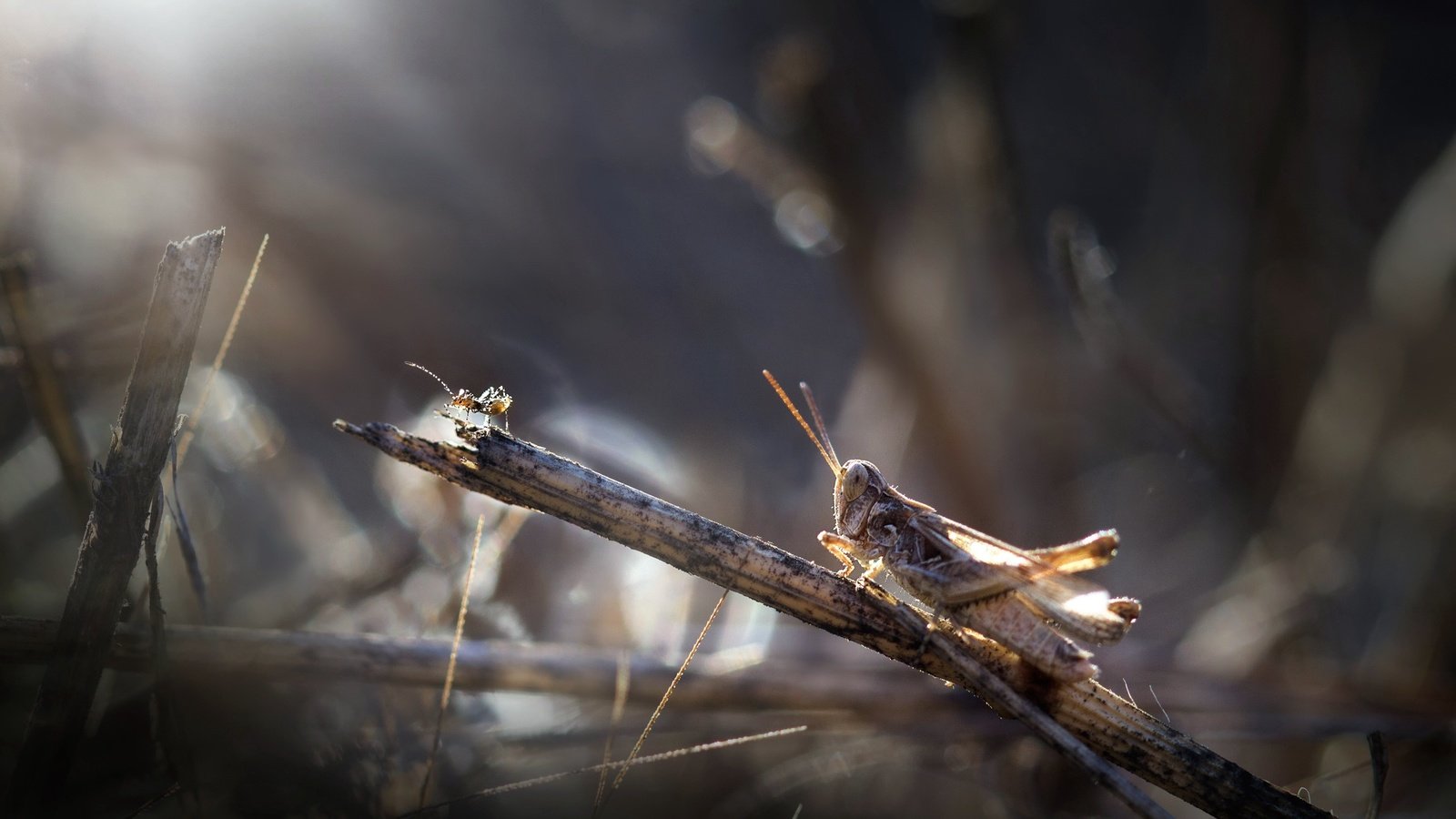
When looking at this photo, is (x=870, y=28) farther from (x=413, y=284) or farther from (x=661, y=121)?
(x=413, y=284)

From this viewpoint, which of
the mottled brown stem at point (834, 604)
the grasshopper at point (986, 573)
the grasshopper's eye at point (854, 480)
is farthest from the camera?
the grasshopper's eye at point (854, 480)

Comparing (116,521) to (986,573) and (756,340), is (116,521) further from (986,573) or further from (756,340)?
(756,340)

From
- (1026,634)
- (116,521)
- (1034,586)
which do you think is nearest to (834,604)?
(1026,634)

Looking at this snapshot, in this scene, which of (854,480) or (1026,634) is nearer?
(1026,634)

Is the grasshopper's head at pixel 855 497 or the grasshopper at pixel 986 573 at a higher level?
the grasshopper's head at pixel 855 497

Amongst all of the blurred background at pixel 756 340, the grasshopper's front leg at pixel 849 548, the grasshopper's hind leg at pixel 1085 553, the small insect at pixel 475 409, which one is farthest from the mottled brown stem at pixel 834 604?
the blurred background at pixel 756 340

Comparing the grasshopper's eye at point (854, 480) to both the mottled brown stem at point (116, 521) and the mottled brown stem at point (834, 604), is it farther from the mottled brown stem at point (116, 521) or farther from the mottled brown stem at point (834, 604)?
the mottled brown stem at point (116, 521)

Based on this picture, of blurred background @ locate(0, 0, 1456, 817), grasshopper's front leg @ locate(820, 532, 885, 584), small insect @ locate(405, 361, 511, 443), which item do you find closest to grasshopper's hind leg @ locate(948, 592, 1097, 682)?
grasshopper's front leg @ locate(820, 532, 885, 584)

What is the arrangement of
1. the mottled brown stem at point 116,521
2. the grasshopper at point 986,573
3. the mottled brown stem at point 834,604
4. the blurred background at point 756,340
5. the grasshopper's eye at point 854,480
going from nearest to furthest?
the mottled brown stem at point 116,521, the mottled brown stem at point 834,604, the grasshopper at point 986,573, the grasshopper's eye at point 854,480, the blurred background at point 756,340
